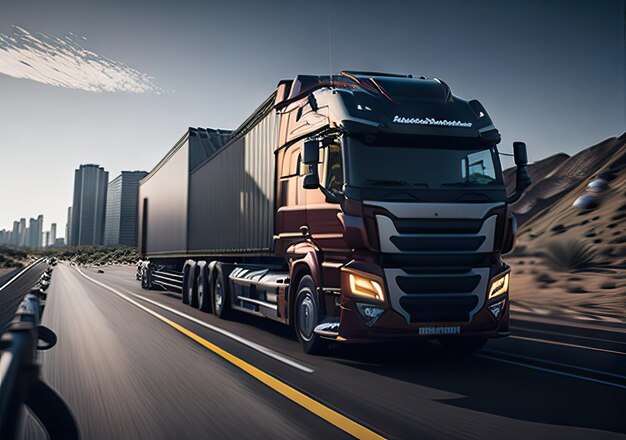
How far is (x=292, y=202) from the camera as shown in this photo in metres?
9.24

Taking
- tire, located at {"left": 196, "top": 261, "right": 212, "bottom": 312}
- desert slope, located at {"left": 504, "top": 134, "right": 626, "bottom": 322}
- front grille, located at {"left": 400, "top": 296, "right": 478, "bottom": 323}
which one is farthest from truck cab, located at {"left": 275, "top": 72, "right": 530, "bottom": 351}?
desert slope, located at {"left": 504, "top": 134, "right": 626, "bottom": 322}

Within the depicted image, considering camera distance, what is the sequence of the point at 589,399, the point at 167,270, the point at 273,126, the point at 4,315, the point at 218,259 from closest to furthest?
1. the point at 589,399
2. the point at 273,126
3. the point at 4,315
4. the point at 218,259
5. the point at 167,270

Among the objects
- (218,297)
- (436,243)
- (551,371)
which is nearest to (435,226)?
(436,243)

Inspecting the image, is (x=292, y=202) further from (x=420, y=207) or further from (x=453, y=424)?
(x=453, y=424)

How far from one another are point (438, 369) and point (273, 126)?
5.17 m

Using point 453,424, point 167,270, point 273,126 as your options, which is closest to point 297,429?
point 453,424

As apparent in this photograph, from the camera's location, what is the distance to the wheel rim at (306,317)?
818 cm

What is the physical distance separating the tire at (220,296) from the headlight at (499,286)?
6.97 metres

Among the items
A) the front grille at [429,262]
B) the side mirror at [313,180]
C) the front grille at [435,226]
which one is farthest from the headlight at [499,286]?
the side mirror at [313,180]

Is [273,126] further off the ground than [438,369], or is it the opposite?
[273,126]

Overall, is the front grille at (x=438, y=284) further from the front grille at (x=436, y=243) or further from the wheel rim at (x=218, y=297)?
the wheel rim at (x=218, y=297)

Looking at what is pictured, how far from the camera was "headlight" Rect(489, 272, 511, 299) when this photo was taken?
750 centimetres

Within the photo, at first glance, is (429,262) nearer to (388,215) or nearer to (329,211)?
(388,215)

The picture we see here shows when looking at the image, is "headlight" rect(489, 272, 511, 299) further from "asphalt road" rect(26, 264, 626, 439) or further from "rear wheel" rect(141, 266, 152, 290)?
"rear wheel" rect(141, 266, 152, 290)
